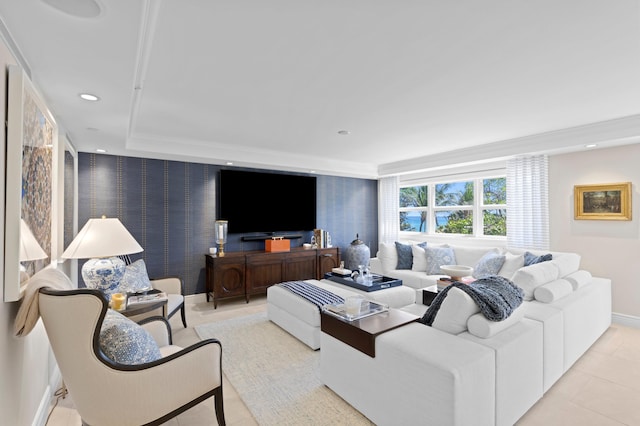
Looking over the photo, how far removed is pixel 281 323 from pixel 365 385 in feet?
Result: 5.52

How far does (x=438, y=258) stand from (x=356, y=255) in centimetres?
170

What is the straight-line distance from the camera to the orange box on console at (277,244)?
16.6ft

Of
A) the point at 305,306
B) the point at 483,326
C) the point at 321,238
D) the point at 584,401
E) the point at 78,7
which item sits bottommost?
the point at 584,401

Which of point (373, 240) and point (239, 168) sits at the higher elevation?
point (239, 168)

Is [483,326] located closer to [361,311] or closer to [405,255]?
[361,311]

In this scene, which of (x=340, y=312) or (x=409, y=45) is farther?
(x=340, y=312)

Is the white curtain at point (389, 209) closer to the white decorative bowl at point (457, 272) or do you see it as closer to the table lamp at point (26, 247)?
the white decorative bowl at point (457, 272)

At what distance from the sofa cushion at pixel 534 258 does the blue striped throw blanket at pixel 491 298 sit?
1.79 meters

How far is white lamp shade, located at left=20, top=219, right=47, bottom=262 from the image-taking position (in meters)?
1.53

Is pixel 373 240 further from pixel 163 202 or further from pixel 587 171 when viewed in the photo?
pixel 163 202

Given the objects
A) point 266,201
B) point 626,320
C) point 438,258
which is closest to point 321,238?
point 266,201

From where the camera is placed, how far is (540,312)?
7.74 ft

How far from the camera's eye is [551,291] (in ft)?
8.57

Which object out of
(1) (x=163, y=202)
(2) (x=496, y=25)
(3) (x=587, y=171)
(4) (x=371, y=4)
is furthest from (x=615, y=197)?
(1) (x=163, y=202)
